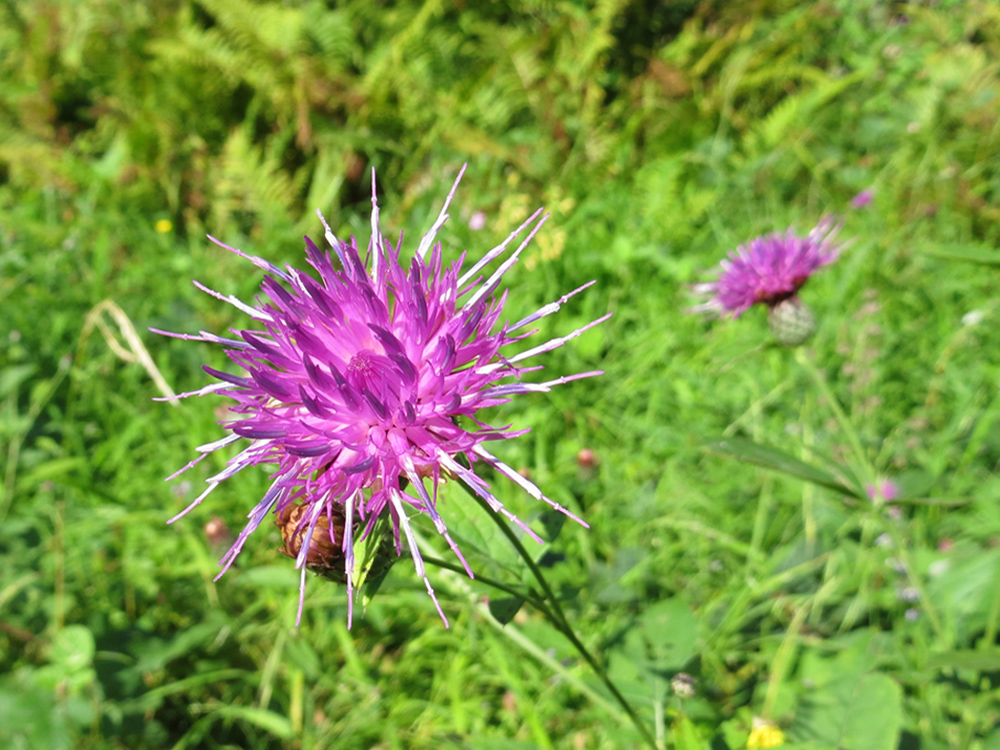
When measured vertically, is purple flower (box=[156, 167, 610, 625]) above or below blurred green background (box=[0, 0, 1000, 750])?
above

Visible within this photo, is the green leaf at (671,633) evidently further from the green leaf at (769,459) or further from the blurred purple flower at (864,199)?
the blurred purple flower at (864,199)

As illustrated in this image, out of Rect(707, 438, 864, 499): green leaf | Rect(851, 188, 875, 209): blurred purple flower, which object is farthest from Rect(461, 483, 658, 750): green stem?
Rect(851, 188, 875, 209): blurred purple flower

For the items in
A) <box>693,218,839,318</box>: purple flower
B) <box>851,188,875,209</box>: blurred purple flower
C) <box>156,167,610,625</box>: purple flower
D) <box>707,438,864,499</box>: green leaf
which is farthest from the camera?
<box>851,188,875,209</box>: blurred purple flower

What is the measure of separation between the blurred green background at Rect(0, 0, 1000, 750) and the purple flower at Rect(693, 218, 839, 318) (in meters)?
0.42

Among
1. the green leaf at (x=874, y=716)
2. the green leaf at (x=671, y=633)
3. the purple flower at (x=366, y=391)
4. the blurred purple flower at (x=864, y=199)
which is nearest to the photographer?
the purple flower at (x=366, y=391)

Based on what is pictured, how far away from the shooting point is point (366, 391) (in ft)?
3.42

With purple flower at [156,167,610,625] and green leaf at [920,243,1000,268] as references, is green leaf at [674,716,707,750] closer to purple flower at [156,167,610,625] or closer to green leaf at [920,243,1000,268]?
purple flower at [156,167,610,625]

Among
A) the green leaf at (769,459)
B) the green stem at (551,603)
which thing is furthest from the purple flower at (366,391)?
the green leaf at (769,459)

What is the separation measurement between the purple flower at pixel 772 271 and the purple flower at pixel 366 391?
47.5 inches

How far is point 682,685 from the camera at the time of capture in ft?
4.78

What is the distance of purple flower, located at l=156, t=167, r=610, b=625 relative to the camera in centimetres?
104

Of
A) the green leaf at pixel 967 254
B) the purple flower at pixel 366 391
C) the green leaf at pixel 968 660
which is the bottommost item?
the green leaf at pixel 968 660

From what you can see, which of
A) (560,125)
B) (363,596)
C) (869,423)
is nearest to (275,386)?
(363,596)

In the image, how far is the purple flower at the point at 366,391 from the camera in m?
1.04
